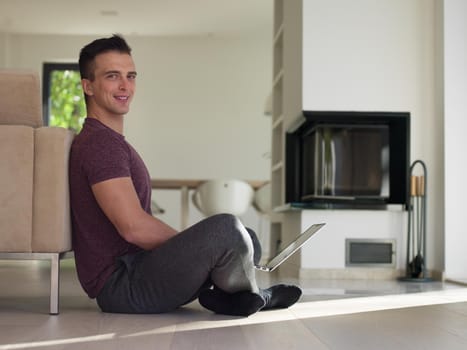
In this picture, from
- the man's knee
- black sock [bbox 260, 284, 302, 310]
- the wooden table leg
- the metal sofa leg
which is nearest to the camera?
the man's knee

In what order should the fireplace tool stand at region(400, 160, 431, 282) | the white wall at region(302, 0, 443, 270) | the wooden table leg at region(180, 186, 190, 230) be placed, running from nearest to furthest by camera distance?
the fireplace tool stand at region(400, 160, 431, 282)
the white wall at region(302, 0, 443, 270)
the wooden table leg at region(180, 186, 190, 230)

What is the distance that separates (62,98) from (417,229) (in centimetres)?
698

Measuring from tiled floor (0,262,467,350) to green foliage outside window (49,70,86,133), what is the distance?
7.59 metres

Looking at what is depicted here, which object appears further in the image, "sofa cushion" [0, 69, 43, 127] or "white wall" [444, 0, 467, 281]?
"white wall" [444, 0, 467, 281]

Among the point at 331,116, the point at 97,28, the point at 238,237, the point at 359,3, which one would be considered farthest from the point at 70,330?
the point at 97,28

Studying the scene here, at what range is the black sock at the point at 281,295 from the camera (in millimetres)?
2814

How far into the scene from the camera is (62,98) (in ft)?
36.2

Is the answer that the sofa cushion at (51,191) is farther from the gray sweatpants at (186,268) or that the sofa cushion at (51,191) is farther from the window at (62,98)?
the window at (62,98)

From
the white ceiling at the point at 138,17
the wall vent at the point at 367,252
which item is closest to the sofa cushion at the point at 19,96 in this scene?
the wall vent at the point at 367,252

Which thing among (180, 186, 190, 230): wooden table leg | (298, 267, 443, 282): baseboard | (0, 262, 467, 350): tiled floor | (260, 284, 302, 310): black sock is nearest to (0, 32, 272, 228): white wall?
(180, 186, 190, 230): wooden table leg

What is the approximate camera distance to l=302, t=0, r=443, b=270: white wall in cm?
516

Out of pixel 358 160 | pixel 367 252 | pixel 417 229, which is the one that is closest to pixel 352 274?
pixel 367 252

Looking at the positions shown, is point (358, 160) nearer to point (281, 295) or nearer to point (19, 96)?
point (281, 295)

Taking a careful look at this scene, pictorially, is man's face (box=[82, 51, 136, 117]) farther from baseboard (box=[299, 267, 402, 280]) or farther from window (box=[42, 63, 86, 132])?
window (box=[42, 63, 86, 132])
